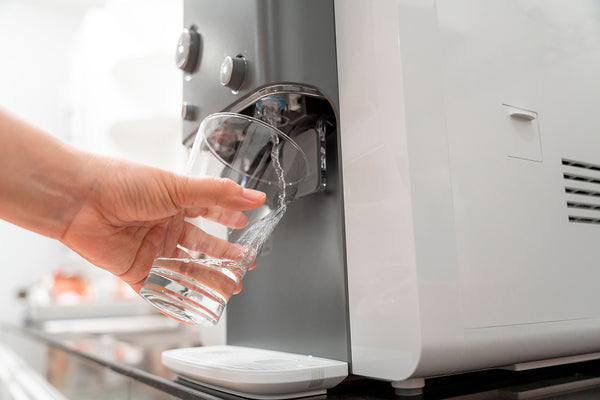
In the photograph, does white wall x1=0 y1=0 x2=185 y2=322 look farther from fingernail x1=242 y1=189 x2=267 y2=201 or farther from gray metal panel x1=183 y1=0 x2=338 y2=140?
fingernail x1=242 y1=189 x2=267 y2=201

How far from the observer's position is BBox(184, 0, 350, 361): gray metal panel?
1.56 feet

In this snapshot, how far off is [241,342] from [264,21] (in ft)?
1.35

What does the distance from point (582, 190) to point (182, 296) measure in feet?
1.56

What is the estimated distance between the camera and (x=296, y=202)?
577 millimetres

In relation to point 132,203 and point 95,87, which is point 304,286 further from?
point 95,87

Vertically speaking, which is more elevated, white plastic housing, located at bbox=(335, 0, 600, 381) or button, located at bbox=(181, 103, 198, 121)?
button, located at bbox=(181, 103, 198, 121)

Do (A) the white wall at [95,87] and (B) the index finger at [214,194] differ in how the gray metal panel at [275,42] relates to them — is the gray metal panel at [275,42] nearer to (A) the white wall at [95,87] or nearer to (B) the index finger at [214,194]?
(B) the index finger at [214,194]

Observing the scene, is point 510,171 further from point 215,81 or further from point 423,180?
point 215,81

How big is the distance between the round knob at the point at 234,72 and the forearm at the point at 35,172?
16 cm

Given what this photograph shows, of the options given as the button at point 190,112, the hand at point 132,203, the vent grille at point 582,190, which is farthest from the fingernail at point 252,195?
the vent grille at point 582,190

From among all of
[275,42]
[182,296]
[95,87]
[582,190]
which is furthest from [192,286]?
[95,87]

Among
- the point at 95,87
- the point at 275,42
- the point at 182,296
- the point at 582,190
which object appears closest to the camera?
the point at 182,296

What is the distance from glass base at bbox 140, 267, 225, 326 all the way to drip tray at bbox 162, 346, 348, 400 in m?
0.08

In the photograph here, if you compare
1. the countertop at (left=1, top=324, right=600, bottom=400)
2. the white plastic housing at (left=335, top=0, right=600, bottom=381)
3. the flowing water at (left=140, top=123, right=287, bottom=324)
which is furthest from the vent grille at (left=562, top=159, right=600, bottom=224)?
the flowing water at (left=140, top=123, right=287, bottom=324)
